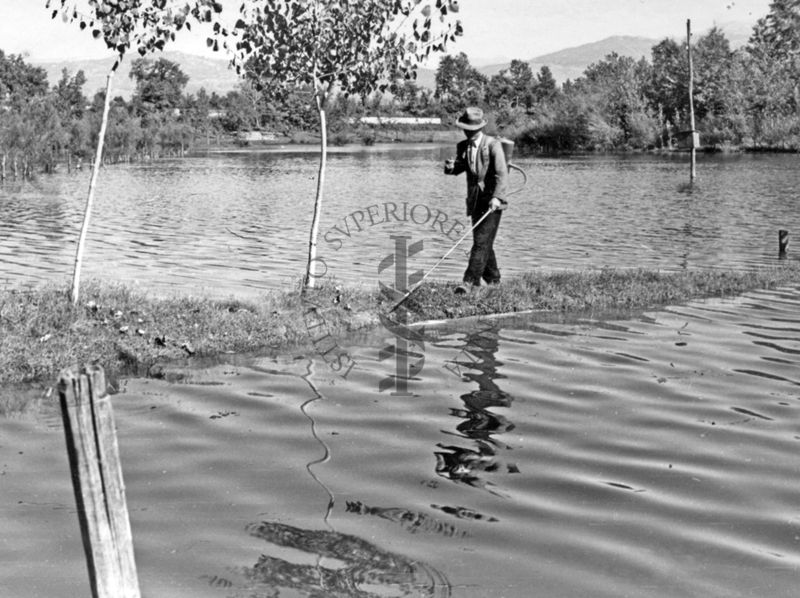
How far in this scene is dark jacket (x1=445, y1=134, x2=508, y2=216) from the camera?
14844mm

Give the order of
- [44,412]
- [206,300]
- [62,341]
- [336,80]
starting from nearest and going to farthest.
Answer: [44,412] → [62,341] → [206,300] → [336,80]

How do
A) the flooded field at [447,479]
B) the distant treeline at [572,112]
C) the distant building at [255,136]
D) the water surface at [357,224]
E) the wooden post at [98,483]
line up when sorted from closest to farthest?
the wooden post at [98,483]
the flooded field at [447,479]
the water surface at [357,224]
the distant treeline at [572,112]
the distant building at [255,136]

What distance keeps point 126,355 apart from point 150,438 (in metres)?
2.91

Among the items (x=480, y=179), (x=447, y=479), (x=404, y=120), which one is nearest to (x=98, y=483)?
(x=447, y=479)

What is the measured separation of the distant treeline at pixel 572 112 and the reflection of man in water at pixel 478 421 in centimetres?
4243

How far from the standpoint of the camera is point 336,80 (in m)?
15.3

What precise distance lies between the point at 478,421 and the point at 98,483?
18.7ft

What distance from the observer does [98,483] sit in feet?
14.3

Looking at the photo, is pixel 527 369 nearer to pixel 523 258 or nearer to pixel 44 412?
pixel 44 412

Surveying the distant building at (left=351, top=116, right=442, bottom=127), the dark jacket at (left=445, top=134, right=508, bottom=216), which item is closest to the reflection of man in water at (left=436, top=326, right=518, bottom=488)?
the dark jacket at (left=445, top=134, right=508, bottom=216)

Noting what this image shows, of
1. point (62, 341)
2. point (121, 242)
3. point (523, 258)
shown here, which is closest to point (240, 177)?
point (121, 242)

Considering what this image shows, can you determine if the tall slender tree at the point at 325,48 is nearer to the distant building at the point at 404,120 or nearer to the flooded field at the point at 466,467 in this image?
the flooded field at the point at 466,467

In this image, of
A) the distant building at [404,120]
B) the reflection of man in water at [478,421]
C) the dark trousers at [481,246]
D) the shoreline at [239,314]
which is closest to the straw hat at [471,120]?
the dark trousers at [481,246]

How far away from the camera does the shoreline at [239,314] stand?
37.3ft
